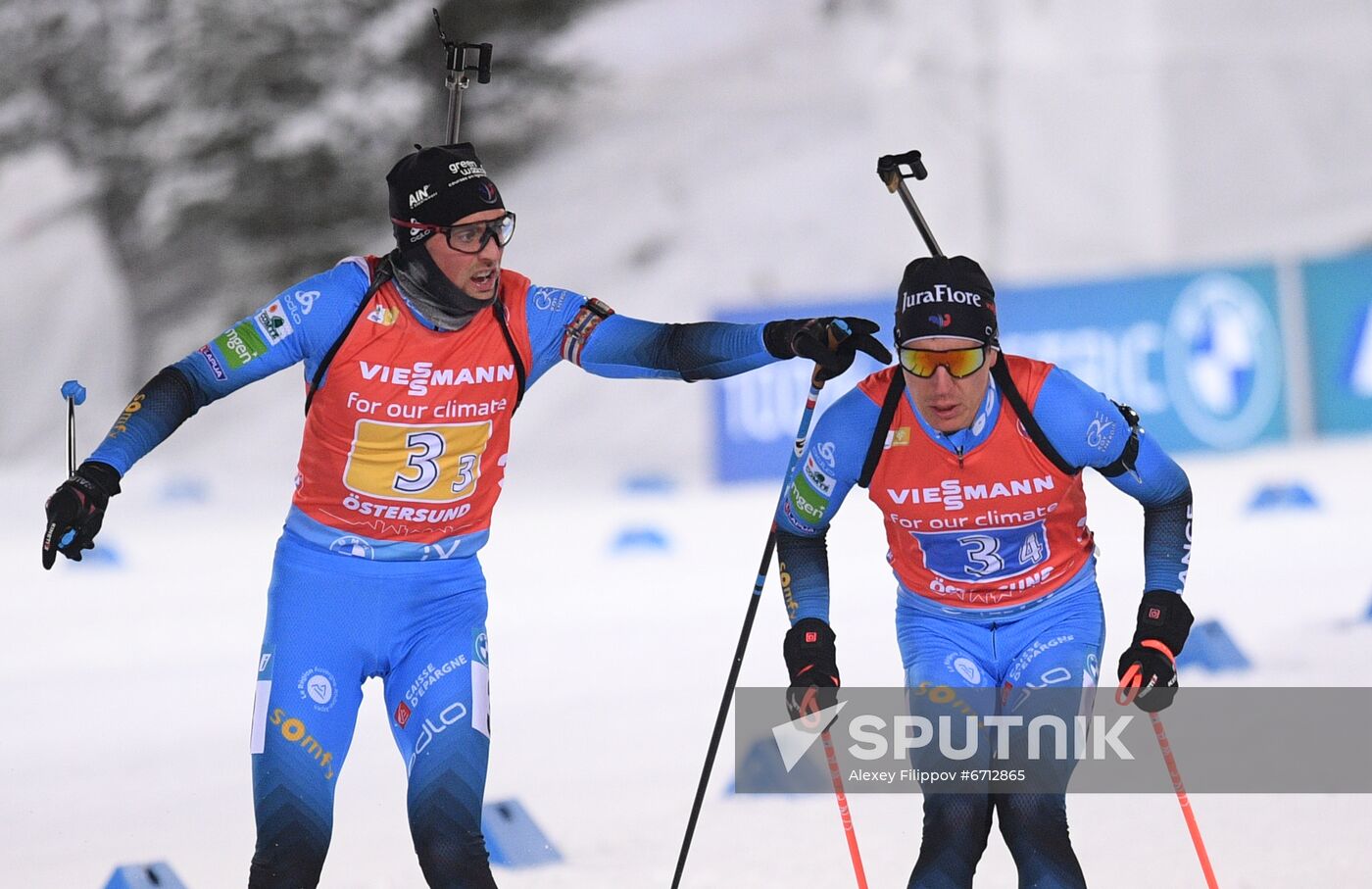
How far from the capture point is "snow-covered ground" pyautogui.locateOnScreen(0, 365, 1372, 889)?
18.0 feet

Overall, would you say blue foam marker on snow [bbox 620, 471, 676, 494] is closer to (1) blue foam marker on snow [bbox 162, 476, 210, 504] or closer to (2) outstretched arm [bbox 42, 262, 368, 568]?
(1) blue foam marker on snow [bbox 162, 476, 210, 504]

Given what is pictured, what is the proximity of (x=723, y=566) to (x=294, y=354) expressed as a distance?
23.4 ft

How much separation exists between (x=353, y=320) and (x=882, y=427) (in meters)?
1.22

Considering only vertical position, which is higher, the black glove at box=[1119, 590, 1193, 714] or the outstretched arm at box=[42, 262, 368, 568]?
the outstretched arm at box=[42, 262, 368, 568]

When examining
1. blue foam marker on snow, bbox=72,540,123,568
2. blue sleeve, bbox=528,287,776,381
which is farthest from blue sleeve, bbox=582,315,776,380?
blue foam marker on snow, bbox=72,540,123,568

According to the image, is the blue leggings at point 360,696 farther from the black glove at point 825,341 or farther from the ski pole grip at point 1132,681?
the ski pole grip at point 1132,681

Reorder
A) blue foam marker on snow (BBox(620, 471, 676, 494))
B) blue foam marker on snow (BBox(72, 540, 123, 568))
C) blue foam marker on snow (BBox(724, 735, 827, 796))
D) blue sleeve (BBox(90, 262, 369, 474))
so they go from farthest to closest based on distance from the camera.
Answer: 1. blue foam marker on snow (BBox(620, 471, 676, 494))
2. blue foam marker on snow (BBox(72, 540, 123, 568))
3. blue foam marker on snow (BBox(724, 735, 827, 796))
4. blue sleeve (BBox(90, 262, 369, 474))

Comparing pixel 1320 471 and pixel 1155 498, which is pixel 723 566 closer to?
pixel 1320 471

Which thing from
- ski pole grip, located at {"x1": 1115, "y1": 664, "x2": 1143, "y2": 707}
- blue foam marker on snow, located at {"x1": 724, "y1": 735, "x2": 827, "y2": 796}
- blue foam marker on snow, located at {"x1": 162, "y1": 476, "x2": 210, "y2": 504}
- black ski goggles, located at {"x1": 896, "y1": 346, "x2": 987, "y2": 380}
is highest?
black ski goggles, located at {"x1": 896, "y1": 346, "x2": 987, "y2": 380}

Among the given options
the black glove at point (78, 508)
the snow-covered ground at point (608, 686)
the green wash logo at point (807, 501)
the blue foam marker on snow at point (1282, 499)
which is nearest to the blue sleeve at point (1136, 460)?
the green wash logo at point (807, 501)

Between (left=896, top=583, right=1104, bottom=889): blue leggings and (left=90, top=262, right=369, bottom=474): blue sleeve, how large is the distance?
149cm

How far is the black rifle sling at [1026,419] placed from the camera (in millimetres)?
4195

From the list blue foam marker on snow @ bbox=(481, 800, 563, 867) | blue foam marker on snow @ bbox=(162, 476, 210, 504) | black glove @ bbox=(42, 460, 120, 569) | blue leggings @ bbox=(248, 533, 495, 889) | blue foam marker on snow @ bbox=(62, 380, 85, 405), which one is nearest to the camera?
black glove @ bbox=(42, 460, 120, 569)

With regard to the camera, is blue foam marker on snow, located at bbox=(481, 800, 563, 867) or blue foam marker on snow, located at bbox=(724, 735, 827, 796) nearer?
blue foam marker on snow, located at bbox=(481, 800, 563, 867)
